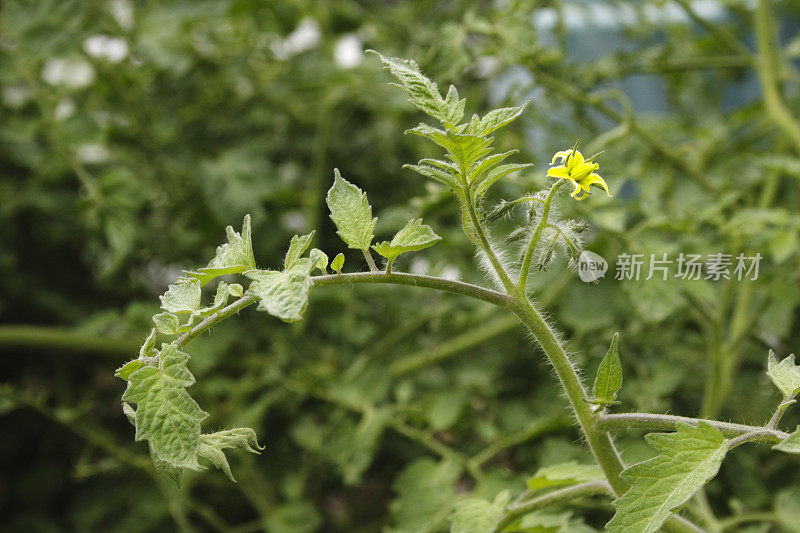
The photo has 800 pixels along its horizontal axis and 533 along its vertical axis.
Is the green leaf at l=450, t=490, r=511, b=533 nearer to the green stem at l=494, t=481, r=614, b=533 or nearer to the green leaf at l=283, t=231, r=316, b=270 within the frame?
the green stem at l=494, t=481, r=614, b=533

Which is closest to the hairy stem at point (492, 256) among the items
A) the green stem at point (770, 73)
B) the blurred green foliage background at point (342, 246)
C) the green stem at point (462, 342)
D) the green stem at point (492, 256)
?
the green stem at point (492, 256)

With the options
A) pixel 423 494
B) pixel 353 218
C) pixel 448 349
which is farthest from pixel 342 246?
pixel 353 218

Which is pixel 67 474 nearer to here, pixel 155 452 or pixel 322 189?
pixel 322 189

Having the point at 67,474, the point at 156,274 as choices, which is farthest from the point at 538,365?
the point at 67,474

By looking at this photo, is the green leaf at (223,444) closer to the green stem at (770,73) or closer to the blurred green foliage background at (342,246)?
the blurred green foliage background at (342,246)

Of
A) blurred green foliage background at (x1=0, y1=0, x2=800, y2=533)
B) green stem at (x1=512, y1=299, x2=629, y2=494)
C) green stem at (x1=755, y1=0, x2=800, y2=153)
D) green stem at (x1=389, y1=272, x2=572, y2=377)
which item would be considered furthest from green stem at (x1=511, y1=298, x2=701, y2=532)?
green stem at (x1=755, y1=0, x2=800, y2=153)

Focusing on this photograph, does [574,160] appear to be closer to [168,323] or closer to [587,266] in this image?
[587,266]
